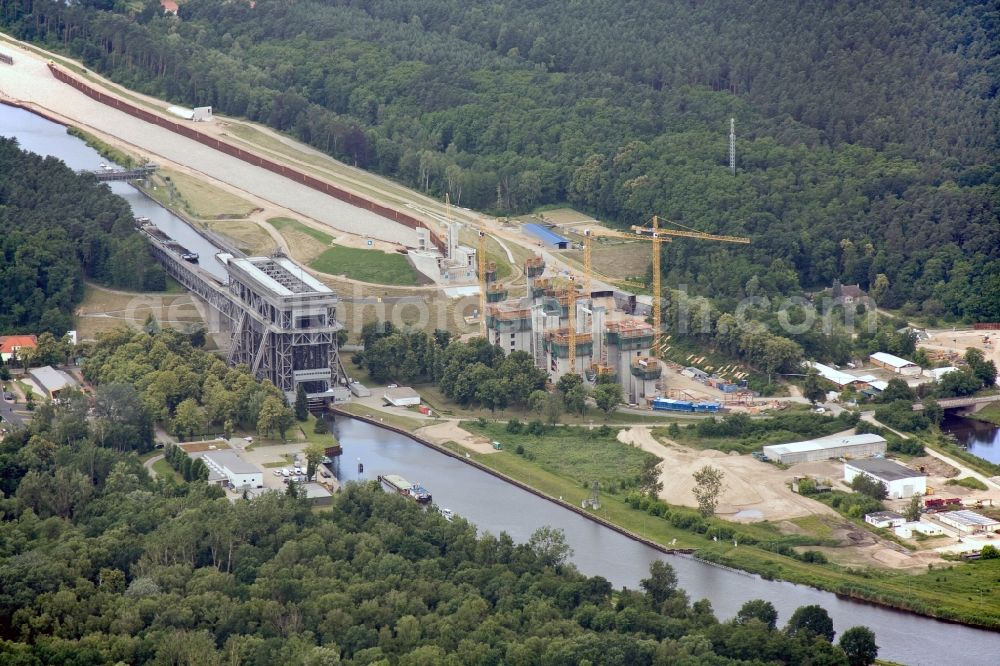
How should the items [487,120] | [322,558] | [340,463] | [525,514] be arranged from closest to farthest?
[322,558] → [525,514] → [340,463] → [487,120]

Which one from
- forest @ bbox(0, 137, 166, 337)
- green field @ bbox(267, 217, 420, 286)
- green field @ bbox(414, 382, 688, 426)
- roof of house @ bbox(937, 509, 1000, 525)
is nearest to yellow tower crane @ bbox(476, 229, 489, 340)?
green field @ bbox(267, 217, 420, 286)

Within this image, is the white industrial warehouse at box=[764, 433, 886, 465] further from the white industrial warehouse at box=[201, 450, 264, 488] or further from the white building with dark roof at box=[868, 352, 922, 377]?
the white industrial warehouse at box=[201, 450, 264, 488]

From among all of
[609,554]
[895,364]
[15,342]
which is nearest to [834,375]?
[895,364]

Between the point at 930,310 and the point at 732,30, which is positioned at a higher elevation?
the point at 732,30

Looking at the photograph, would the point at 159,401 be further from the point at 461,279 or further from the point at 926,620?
the point at 926,620

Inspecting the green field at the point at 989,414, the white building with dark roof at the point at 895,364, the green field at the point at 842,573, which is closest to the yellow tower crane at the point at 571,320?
the green field at the point at 842,573

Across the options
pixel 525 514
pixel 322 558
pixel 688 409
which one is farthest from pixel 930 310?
pixel 322 558

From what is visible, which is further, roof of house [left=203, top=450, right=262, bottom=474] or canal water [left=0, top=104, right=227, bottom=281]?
canal water [left=0, top=104, right=227, bottom=281]
